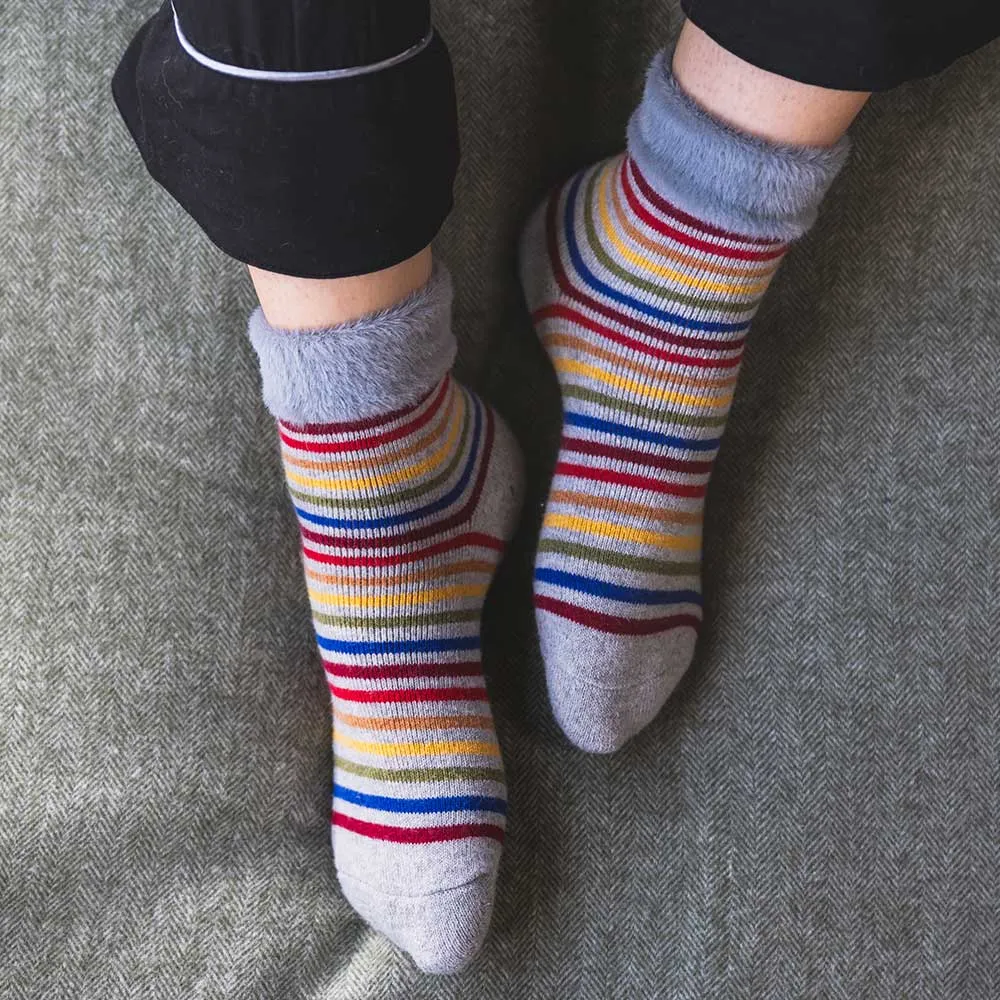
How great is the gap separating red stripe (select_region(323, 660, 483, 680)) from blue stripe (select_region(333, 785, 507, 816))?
0.08 metres

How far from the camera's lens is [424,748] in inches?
27.7

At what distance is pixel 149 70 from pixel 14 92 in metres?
0.30

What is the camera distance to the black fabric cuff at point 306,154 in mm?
474

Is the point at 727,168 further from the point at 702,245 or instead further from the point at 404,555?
the point at 404,555

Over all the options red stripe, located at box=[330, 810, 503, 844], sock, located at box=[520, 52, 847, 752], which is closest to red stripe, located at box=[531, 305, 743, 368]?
sock, located at box=[520, 52, 847, 752]

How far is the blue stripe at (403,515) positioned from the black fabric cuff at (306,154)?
0.61ft

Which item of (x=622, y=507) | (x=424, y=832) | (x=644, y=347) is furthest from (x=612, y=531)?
(x=424, y=832)

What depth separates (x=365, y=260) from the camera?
21.0 inches

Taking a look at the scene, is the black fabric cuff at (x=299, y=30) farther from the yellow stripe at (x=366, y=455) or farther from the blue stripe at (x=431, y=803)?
the blue stripe at (x=431, y=803)

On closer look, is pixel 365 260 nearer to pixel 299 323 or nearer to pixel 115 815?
pixel 299 323

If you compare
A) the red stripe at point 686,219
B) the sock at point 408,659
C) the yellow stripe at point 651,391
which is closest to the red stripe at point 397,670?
the sock at point 408,659

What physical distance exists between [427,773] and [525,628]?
0.14 meters

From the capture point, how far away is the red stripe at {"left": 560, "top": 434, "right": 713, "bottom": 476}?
0.75 m

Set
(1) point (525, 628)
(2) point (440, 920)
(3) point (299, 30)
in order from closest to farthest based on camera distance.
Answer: (3) point (299, 30) < (2) point (440, 920) < (1) point (525, 628)
